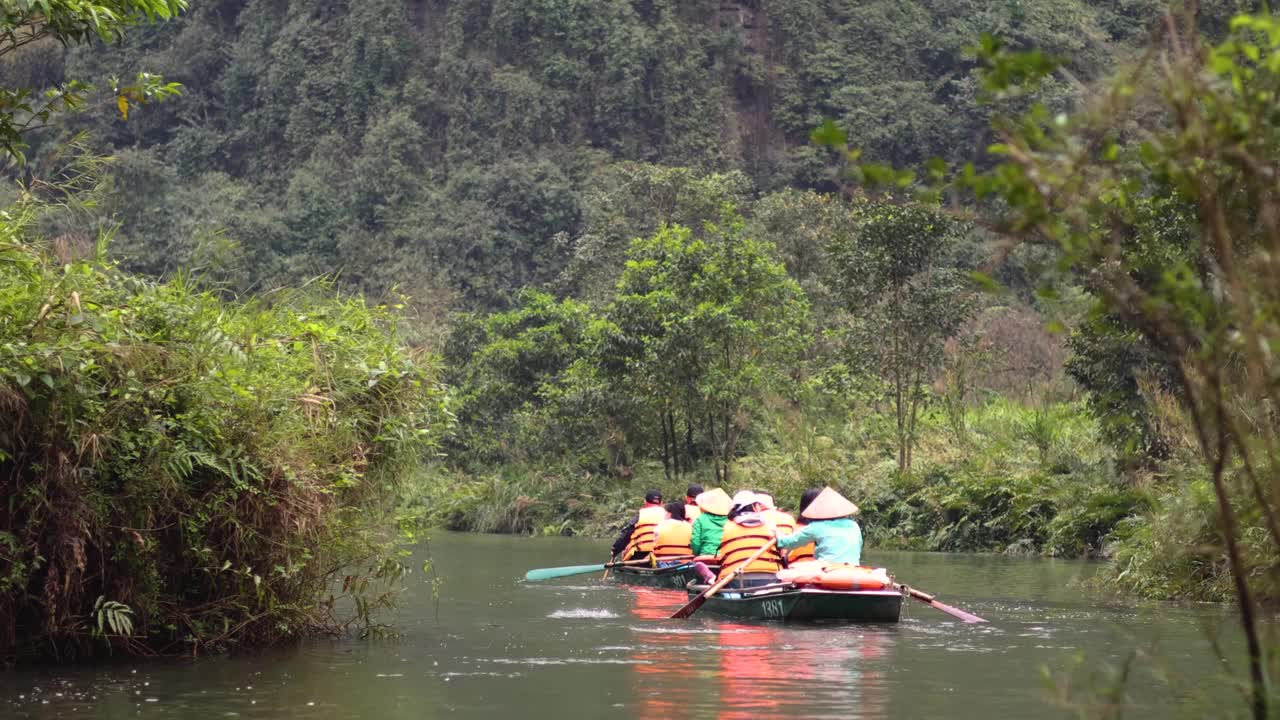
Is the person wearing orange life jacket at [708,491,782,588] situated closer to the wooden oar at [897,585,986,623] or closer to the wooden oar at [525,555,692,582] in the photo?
the wooden oar at [897,585,986,623]

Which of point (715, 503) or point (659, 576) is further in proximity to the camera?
point (659, 576)

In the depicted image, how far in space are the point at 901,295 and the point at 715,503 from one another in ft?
37.5

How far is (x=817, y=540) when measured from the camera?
1411 centimetres

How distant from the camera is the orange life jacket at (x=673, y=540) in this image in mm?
19281

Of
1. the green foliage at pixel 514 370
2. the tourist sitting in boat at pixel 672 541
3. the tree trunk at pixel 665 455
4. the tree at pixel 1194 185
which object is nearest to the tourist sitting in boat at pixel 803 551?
the tourist sitting in boat at pixel 672 541

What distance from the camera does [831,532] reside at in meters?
14.0

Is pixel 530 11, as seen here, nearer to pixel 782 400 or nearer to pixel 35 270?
pixel 782 400

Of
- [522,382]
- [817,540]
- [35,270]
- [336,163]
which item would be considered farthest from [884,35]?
[35,270]

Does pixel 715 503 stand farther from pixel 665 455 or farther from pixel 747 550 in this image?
pixel 665 455

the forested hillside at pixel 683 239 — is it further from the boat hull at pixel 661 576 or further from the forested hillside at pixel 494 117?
the boat hull at pixel 661 576

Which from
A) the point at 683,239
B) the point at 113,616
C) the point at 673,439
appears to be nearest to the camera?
the point at 113,616

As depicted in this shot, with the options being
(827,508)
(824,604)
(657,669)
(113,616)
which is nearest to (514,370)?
(827,508)

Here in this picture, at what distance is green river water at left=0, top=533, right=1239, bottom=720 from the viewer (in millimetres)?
9070

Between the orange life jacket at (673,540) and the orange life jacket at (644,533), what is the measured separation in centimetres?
30
